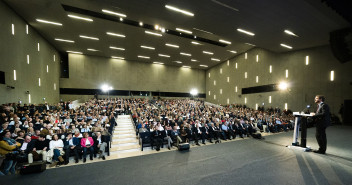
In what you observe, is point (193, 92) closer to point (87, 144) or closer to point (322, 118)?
point (87, 144)

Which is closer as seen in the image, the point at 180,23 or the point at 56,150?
the point at 56,150

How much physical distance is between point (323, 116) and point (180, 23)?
10.0 metres

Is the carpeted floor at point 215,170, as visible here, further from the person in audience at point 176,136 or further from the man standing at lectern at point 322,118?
the person in audience at point 176,136

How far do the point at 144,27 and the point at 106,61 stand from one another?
14.0 m

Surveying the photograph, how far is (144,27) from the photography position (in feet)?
45.0

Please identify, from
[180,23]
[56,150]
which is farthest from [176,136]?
[180,23]

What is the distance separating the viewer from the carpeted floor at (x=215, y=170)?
3.42 meters

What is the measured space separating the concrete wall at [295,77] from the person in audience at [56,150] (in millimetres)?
19512

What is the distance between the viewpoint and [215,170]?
13.0ft

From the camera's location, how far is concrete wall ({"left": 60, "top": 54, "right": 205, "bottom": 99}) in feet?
75.5

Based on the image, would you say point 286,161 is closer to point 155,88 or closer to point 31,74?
point 31,74

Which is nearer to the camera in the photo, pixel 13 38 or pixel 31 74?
pixel 13 38

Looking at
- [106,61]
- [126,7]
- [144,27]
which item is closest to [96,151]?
[126,7]

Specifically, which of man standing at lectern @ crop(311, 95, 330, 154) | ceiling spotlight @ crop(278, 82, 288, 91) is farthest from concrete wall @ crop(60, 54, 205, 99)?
man standing at lectern @ crop(311, 95, 330, 154)
